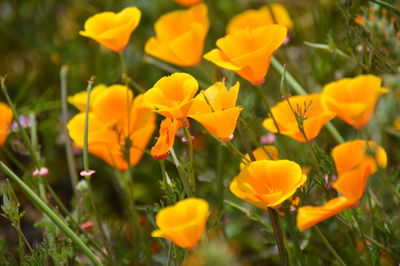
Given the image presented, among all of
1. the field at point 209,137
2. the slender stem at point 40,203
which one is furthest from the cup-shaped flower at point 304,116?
the slender stem at point 40,203

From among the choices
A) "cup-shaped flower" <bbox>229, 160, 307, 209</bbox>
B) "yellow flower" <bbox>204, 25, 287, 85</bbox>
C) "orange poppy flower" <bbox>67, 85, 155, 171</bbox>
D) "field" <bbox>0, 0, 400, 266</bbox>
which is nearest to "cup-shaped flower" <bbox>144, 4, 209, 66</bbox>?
"field" <bbox>0, 0, 400, 266</bbox>

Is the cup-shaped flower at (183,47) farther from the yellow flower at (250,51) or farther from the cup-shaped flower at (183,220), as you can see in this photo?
the cup-shaped flower at (183,220)

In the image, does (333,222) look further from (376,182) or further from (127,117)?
(127,117)

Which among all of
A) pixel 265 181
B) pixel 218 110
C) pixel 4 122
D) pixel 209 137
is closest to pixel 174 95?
pixel 218 110

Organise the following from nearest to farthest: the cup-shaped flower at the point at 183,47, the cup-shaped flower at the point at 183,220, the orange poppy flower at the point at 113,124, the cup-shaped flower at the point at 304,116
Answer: the cup-shaped flower at the point at 183,220, the cup-shaped flower at the point at 304,116, the orange poppy flower at the point at 113,124, the cup-shaped flower at the point at 183,47

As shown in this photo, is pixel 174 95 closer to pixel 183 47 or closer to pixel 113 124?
pixel 113 124

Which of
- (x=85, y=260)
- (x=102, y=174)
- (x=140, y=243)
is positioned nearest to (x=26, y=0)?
(x=102, y=174)
